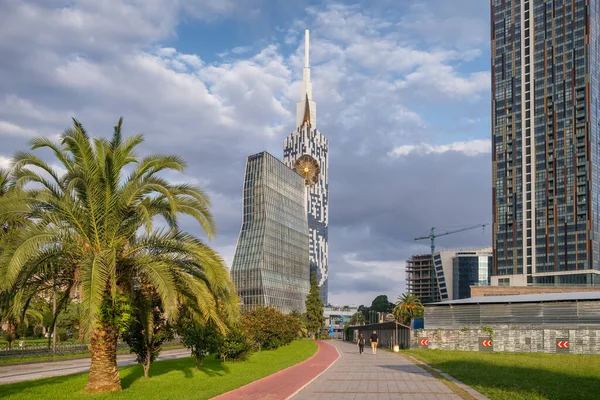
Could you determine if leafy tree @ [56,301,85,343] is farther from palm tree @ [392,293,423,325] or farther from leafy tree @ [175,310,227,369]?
palm tree @ [392,293,423,325]

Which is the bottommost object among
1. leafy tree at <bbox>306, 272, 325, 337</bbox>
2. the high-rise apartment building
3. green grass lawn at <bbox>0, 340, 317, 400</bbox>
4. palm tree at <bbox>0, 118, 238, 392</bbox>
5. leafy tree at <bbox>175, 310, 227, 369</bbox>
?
leafy tree at <bbox>306, 272, 325, 337</bbox>

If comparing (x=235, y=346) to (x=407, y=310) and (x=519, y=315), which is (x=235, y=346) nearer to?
(x=519, y=315)

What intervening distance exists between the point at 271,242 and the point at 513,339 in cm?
11119

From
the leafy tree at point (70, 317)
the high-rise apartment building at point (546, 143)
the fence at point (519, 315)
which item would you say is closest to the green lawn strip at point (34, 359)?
the leafy tree at point (70, 317)

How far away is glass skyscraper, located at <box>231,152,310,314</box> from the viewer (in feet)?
504

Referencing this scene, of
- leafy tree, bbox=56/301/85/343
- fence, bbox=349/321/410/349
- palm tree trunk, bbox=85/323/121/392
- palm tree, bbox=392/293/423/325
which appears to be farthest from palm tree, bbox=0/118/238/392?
palm tree, bbox=392/293/423/325

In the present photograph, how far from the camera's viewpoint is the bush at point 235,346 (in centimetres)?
3228

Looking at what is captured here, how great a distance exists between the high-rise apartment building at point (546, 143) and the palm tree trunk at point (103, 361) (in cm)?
12598

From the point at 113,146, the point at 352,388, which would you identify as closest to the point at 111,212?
the point at 113,146

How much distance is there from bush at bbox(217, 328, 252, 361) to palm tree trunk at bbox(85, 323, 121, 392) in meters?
11.5

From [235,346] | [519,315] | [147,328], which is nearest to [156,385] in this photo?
[147,328]

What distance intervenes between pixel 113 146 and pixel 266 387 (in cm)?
960

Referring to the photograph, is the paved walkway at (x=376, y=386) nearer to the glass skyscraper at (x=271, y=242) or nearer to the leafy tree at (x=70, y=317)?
the leafy tree at (x=70, y=317)

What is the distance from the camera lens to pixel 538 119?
141 m
